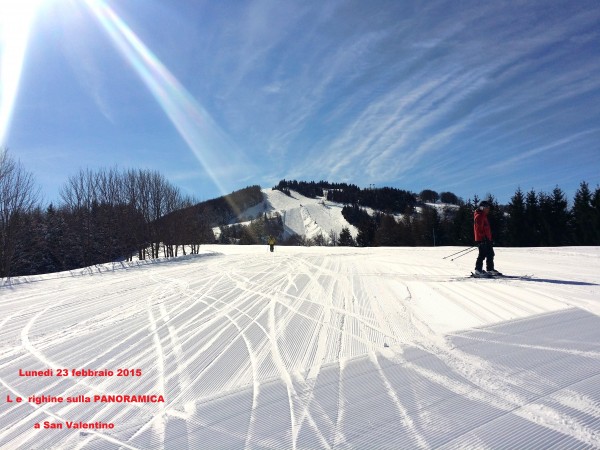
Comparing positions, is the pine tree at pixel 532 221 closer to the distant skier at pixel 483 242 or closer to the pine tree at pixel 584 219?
the pine tree at pixel 584 219

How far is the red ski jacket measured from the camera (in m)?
8.51

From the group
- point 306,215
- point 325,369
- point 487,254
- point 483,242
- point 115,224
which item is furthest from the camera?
point 306,215

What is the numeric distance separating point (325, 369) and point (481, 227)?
712 centimetres

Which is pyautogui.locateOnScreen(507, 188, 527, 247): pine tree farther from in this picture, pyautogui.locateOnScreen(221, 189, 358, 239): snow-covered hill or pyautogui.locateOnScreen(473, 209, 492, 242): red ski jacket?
pyautogui.locateOnScreen(221, 189, 358, 239): snow-covered hill

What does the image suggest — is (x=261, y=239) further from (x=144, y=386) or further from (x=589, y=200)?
(x=144, y=386)

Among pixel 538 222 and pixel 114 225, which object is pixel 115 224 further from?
pixel 538 222

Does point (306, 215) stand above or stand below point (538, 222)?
above

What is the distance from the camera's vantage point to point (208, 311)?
6.07m

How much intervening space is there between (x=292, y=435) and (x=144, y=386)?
170 cm

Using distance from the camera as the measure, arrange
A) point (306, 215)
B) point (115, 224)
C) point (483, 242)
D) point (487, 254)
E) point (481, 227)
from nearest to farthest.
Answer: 1. point (487, 254)
2. point (483, 242)
3. point (481, 227)
4. point (115, 224)
5. point (306, 215)

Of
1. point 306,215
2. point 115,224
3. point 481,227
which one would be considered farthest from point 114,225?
point 306,215

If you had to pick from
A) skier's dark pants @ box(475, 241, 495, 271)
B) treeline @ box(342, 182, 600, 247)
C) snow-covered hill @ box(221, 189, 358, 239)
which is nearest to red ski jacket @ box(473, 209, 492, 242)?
skier's dark pants @ box(475, 241, 495, 271)

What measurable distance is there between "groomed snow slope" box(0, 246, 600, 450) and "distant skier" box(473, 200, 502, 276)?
1.33 meters

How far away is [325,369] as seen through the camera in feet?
10.8
